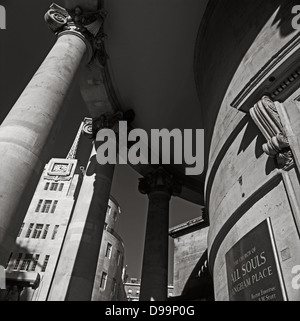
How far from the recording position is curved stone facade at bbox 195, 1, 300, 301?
767 cm

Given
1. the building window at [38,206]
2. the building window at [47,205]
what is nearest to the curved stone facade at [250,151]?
the building window at [47,205]

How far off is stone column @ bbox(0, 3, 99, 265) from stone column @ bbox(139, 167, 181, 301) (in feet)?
41.9

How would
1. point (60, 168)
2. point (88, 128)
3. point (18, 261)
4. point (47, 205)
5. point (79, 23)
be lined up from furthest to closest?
point (60, 168), point (47, 205), point (18, 261), point (88, 128), point (79, 23)

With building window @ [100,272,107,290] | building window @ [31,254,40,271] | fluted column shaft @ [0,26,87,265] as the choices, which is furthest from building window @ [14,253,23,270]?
fluted column shaft @ [0,26,87,265]

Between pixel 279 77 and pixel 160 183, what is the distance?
1540cm

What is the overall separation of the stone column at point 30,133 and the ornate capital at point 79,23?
114 centimetres

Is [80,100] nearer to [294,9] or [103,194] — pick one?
[103,194]

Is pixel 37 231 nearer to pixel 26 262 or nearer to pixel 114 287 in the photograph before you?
pixel 26 262

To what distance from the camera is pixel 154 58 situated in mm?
19938

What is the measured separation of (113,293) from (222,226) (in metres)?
57.4

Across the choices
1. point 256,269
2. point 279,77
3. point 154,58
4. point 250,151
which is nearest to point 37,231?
point 154,58

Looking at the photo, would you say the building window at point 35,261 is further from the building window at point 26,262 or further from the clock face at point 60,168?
the clock face at point 60,168
